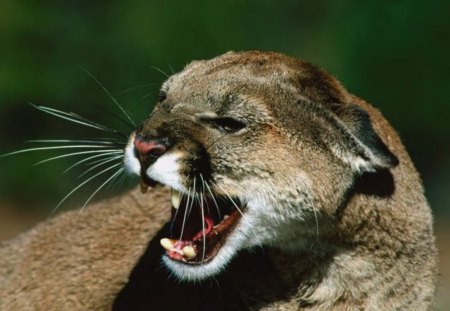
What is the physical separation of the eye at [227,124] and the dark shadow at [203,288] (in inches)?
40.6

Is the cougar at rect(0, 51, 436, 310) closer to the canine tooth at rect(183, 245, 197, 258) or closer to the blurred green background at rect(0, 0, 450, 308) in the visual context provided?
the canine tooth at rect(183, 245, 197, 258)

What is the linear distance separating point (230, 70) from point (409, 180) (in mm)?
1492

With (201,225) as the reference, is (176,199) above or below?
above

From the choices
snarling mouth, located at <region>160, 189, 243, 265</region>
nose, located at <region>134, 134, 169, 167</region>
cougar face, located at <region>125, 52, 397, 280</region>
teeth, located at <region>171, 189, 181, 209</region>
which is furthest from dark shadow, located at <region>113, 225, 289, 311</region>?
nose, located at <region>134, 134, 169, 167</region>

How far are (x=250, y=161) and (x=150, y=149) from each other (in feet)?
2.15

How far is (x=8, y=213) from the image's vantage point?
2017cm

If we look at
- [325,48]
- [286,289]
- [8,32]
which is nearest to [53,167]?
[8,32]

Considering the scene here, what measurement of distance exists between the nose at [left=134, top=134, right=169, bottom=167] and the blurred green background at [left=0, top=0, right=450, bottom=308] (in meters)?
9.58

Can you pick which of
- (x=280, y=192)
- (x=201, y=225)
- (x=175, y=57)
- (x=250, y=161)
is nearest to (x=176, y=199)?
(x=201, y=225)

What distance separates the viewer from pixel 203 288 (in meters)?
8.09

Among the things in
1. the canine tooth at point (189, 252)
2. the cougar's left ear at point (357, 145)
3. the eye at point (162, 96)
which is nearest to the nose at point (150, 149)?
the canine tooth at point (189, 252)

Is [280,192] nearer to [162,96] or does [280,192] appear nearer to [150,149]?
[150,149]

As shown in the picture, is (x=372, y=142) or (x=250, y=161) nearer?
(x=250, y=161)

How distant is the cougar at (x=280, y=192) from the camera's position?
7074 mm
